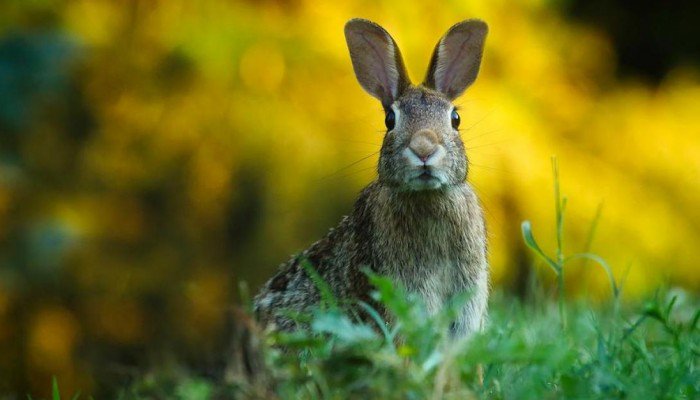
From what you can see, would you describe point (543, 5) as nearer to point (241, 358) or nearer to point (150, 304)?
point (150, 304)

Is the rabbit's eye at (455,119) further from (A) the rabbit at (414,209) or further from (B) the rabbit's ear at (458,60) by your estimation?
(B) the rabbit's ear at (458,60)

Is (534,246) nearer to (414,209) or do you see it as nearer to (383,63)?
(414,209)

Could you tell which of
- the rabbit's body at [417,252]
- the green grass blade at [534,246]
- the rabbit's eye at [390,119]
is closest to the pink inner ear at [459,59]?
the rabbit's eye at [390,119]

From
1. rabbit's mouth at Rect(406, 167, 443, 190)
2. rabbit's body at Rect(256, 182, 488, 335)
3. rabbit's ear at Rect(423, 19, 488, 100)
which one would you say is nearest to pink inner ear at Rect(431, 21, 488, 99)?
rabbit's ear at Rect(423, 19, 488, 100)

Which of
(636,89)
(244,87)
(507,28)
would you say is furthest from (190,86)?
(636,89)

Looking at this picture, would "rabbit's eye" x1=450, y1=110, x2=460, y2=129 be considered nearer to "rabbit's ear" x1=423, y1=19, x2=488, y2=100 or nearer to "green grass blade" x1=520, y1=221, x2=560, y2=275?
"rabbit's ear" x1=423, y1=19, x2=488, y2=100

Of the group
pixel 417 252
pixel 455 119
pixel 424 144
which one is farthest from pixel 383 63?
pixel 417 252

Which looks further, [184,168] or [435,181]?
[184,168]
